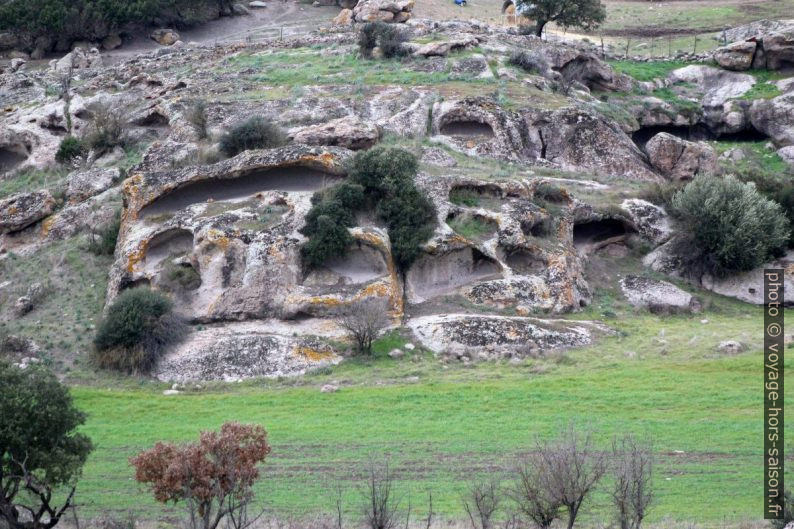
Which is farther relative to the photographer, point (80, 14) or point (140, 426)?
point (80, 14)

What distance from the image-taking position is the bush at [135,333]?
112 feet

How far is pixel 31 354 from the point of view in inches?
1382

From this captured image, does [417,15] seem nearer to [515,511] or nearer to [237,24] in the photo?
[237,24]

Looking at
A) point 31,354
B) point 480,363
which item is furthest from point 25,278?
point 480,363

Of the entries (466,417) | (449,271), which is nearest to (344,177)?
(449,271)

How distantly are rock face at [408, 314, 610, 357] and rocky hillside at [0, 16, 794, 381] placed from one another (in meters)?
0.09

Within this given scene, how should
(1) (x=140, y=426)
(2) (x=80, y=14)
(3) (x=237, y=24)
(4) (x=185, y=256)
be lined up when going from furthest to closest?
(3) (x=237, y=24), (2) (x=80, y=14), (4) (x=185, y=256), (1) (x=140, y=426)

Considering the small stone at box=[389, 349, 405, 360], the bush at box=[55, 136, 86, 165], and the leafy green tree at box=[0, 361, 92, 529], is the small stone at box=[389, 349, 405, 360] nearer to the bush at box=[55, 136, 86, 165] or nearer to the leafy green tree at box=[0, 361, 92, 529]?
the leafy green tree at box=[0, 361, 92, 529]

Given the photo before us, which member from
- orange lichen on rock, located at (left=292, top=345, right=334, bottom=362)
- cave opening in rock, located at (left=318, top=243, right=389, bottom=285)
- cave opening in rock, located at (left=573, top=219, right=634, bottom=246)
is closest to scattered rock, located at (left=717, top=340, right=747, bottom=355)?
cave opening in rock, located at (left=573, top=219, right=634, bottom=246)

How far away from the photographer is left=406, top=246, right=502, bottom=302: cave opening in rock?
38.9 metres

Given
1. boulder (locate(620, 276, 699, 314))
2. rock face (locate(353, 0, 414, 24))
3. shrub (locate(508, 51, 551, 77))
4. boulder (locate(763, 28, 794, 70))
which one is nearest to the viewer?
boulder (locate(620, 276, 699, 314))

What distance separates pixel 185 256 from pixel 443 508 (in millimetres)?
19702

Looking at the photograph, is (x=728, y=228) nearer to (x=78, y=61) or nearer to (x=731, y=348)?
(x=731, y=348)

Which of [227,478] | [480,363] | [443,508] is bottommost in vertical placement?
[480,363]
